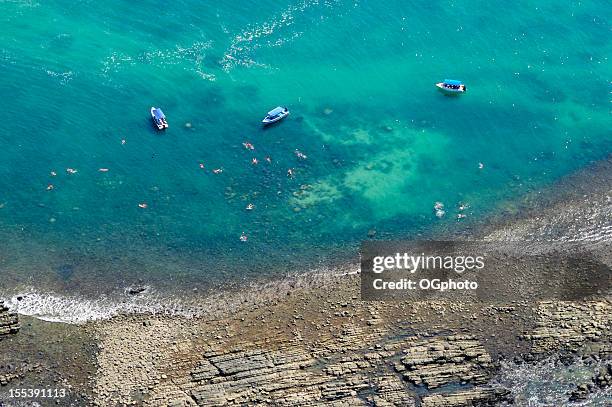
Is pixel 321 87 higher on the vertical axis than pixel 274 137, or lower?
higher

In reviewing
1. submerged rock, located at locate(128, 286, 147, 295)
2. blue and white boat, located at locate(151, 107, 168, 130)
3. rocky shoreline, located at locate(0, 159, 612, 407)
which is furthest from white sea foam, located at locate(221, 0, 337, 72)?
rocky shoreline, located at locate(0, 159, 612, 407)

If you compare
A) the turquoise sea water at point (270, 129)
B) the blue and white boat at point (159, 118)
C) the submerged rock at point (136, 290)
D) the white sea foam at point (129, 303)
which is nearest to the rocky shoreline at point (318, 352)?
the white sea foam at point (129, 303)

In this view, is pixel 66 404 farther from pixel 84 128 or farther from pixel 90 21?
pixel 90 21

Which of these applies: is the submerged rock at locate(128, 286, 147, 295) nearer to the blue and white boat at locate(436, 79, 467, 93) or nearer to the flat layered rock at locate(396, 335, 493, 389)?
the flat layered rock at locate(396, 335, 493, 389)

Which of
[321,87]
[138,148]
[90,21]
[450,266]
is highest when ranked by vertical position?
[90,21]

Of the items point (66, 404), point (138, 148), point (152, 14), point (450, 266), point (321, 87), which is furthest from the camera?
point (152, 14)

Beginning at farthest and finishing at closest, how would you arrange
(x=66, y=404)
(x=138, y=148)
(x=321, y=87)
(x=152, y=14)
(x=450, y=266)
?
(x=152, y=14) → (x=321, y=87) → (x=138, y=148) → (x=450, y=266) → (x=66, y=404)

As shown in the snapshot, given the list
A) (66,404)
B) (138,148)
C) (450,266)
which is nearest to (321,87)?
(138,148)
